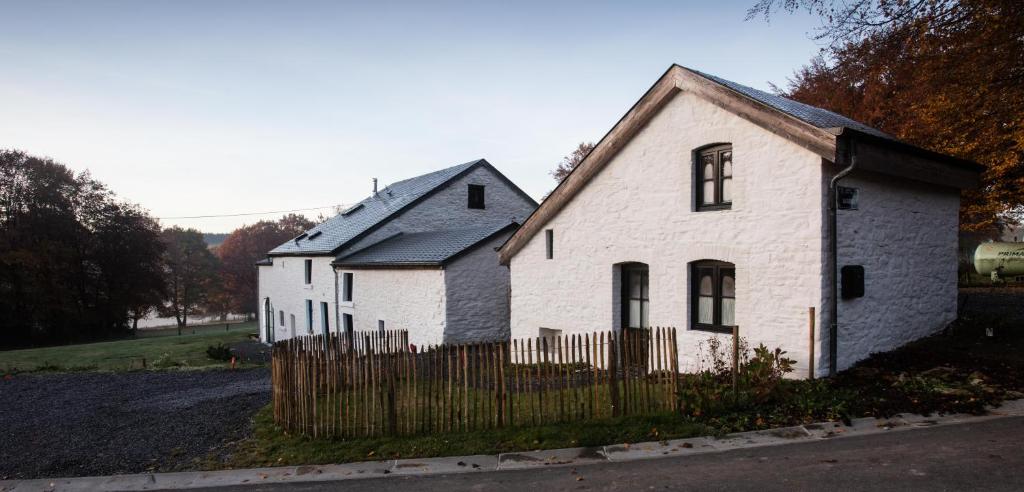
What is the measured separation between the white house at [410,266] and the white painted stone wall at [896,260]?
9725 millimetres

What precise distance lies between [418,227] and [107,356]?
14.5 metres

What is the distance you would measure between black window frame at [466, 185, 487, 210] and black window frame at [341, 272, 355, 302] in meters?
6.89

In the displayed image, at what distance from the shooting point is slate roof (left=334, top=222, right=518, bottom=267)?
60.1ft

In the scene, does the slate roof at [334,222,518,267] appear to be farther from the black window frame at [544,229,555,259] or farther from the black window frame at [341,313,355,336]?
the black window frame at [544,229,555,259]

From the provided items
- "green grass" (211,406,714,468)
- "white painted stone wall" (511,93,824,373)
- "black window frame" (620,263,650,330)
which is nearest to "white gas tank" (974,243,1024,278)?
"black window frame" (620,263,650,330)

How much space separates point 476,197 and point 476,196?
0.05 metres

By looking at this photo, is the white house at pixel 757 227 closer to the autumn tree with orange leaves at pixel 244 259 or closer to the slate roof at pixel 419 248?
the slate roof at pixel 419 248

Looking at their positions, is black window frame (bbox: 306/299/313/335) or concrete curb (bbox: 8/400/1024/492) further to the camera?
black window frame (bbox: 306/299/313/335)

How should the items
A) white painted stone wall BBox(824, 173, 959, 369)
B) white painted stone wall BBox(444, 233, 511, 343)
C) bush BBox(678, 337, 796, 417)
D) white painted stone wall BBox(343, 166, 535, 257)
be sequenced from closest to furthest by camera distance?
bush BBox(678, 337, 796, 417) < white painted stone wall BBox(824, 173, 959, 369) < white painted stone wall BBox(444, 233, 511, 343) < white painted stone wall BBox(343, 166, 535, 257)

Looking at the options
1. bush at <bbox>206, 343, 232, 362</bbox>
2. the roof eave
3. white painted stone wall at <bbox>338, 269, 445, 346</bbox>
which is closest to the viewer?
the roof eave

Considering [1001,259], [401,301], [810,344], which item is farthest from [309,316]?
[1001,259]

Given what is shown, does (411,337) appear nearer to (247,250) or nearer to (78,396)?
(78,396)

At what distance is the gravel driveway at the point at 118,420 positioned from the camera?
752cm

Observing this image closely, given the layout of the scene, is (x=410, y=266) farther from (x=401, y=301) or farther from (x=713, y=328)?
(x=713, y=328)
